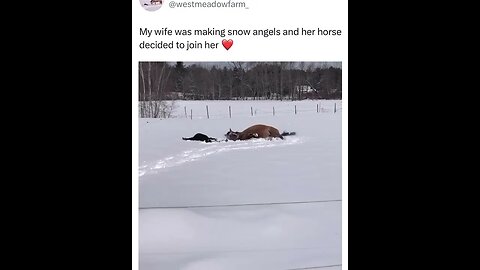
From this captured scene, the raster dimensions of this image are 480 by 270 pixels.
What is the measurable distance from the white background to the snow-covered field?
0.39 ft

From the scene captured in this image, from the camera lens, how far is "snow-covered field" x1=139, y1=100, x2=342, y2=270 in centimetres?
263

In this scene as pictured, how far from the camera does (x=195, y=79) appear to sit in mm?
2654

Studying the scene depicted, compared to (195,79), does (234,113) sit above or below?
below

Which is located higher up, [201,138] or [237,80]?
[237,80]

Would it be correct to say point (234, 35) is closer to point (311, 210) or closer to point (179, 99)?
point (179, 99)

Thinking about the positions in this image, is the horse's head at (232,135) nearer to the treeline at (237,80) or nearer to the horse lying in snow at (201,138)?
the horse lying in snow at (201,138)

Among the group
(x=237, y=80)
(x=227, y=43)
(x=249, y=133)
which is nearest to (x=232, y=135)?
(x=249, y=133)

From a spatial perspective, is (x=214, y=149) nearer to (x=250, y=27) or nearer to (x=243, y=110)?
(x=243, y=110)

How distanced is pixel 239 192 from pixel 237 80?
0.59 metres

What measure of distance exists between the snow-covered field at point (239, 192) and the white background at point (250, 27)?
120 millimetres

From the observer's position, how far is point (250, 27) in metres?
2.61
